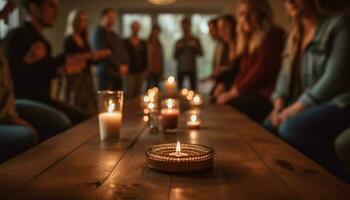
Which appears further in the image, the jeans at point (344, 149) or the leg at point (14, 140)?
the leg at point (14, 140)

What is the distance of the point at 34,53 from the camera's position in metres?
3.00

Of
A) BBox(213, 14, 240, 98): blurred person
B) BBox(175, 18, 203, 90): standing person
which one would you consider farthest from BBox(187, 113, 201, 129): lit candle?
BBox(175, 18, 203, 90): standing person

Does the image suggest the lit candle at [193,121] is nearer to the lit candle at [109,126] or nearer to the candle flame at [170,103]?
the candle flame at [170,103]

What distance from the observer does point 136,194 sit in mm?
910

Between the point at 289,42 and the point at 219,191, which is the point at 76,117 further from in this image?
the point at 219,191

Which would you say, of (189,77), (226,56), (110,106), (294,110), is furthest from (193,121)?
(189,77)

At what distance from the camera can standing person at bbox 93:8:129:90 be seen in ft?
20.0

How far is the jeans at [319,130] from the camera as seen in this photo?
220 centimetres

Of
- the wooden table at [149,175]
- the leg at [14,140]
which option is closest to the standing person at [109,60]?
the leg at [14,140]

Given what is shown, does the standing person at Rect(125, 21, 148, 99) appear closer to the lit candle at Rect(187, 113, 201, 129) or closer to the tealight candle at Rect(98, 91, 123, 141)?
the lit candle at Rect(187, 113, 201, 129)

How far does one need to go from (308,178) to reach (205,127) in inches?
34.8

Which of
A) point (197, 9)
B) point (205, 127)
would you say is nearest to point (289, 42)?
point (205, 127)

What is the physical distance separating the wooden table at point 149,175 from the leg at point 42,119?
46.6 inches

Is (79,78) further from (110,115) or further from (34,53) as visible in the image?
(110,115)
